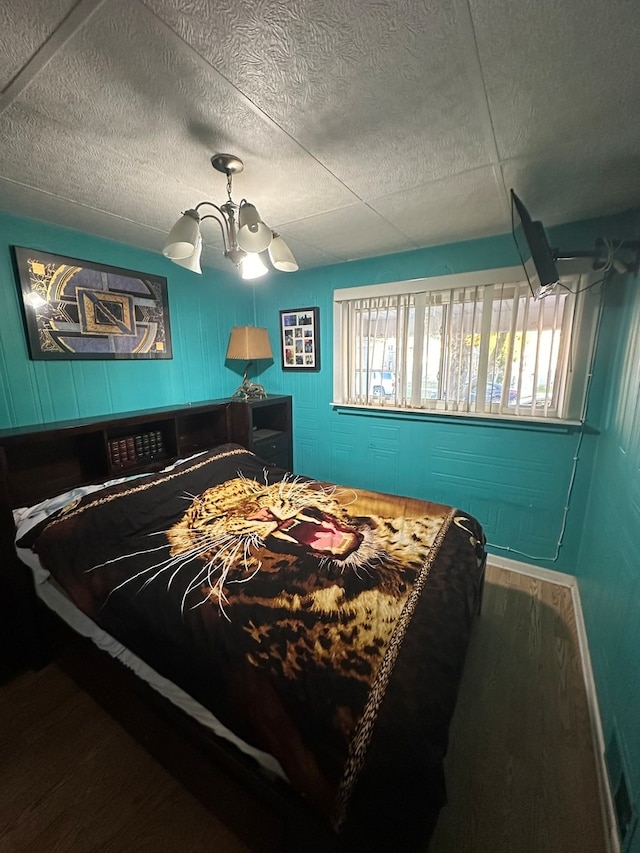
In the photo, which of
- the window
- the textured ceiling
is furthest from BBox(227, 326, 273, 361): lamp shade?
the textured ceiling

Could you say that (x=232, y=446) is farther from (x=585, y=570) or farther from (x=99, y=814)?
(x=585, y=570)

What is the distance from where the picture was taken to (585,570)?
1982 mm

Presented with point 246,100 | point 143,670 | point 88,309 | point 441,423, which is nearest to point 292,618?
point 143,670

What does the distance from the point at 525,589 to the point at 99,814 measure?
7.97 feet

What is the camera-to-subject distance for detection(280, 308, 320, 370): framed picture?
2.98 m

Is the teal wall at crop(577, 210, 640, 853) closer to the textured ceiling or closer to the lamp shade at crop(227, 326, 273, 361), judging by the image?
the textured ceiling

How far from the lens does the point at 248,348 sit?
2.83 metres

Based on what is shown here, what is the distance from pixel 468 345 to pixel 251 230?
1.75 m

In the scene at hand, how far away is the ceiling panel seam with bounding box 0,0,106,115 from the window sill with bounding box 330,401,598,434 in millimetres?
2389

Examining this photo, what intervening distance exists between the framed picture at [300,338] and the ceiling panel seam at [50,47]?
216 cm

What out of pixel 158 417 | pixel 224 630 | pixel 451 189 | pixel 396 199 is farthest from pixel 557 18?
pixel 158 417

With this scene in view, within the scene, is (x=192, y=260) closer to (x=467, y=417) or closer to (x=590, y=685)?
(x=467, y=417)

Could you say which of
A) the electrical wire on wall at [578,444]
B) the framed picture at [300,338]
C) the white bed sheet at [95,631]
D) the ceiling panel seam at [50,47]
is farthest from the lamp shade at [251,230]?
the electrical wire on wall at [578,444]

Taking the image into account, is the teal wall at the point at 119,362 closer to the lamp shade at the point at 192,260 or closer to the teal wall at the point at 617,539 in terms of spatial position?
the lamp shade at the point at 192,260
